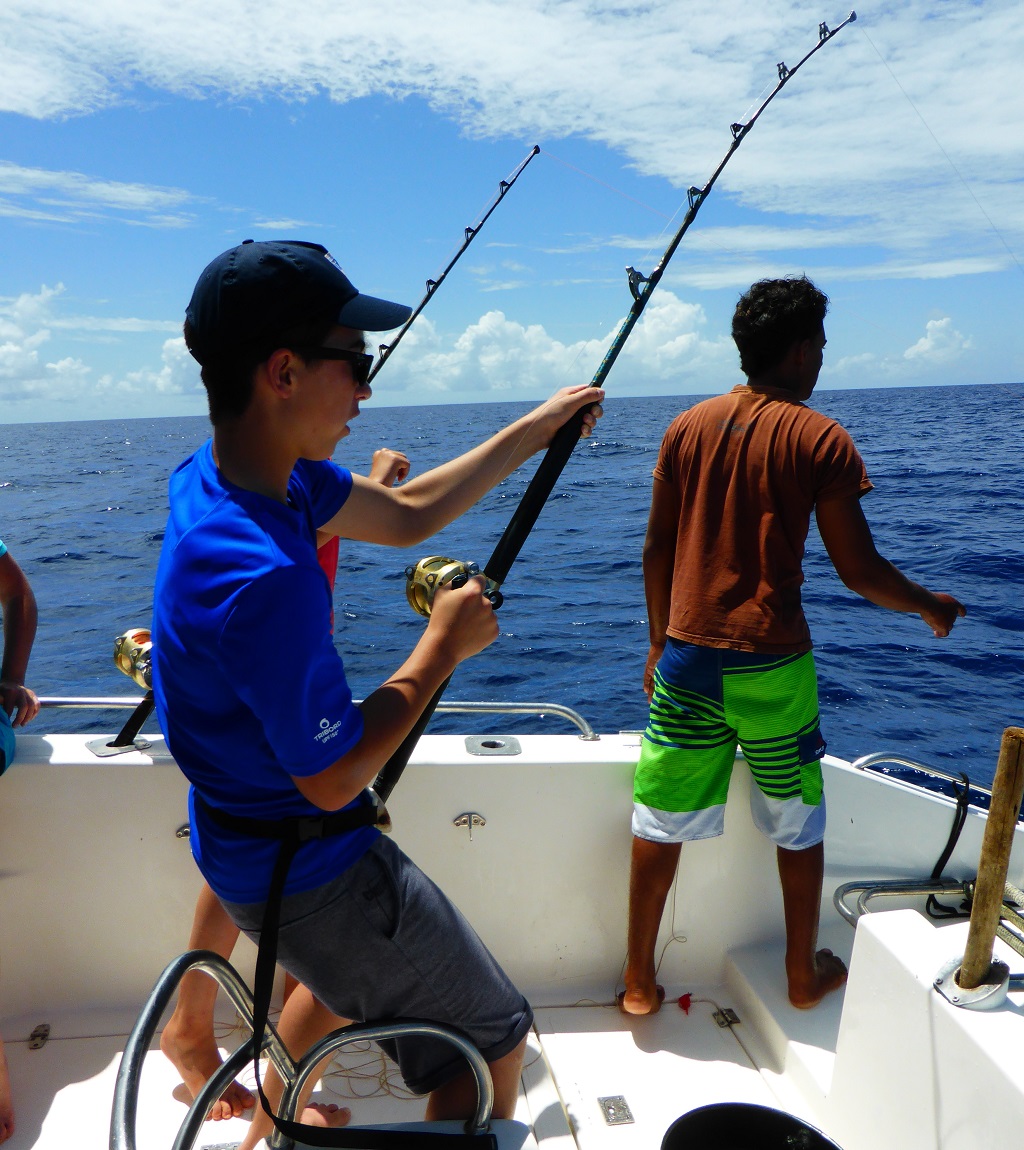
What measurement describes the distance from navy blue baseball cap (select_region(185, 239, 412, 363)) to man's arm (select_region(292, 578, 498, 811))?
0.38 metres

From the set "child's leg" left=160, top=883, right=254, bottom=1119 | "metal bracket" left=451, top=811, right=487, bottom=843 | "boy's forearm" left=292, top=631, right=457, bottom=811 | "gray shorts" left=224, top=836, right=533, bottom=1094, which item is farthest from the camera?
"metal bracket" left=451, top=811, right=487, bottom=843

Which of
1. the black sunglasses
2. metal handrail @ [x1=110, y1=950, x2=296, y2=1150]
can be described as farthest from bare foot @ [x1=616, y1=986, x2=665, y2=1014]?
the black sunglasses

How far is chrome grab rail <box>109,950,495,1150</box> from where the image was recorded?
3.35 feet

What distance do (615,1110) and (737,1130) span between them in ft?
2.11

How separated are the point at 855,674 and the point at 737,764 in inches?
193

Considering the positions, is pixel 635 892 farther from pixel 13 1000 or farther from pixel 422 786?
pixel 13 1000

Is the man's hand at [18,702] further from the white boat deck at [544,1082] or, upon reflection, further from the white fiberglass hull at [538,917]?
the white boat deck at [544,1082]

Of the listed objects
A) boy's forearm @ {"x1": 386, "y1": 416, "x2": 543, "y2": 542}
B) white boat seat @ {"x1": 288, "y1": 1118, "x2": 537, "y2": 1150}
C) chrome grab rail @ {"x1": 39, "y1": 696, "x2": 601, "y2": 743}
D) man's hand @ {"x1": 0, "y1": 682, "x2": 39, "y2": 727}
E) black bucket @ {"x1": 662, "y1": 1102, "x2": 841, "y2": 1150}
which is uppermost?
boy's forearm @ {"x1": 386, "y1": 416, "x2": 543, "y2": 542}

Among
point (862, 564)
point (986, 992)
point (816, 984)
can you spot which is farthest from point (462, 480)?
→ point (816, 984)

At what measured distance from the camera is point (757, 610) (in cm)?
205

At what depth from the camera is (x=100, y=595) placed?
33.9 ft

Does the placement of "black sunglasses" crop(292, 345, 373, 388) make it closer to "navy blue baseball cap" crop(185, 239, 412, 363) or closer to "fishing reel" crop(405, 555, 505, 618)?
"navy blue baseball cap" crop(185, 239, 412, 363)

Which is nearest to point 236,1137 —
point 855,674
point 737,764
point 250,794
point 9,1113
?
point 9,1113

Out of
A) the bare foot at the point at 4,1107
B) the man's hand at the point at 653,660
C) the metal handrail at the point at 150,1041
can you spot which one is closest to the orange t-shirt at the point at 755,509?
the man's hand at the point at 653,660
